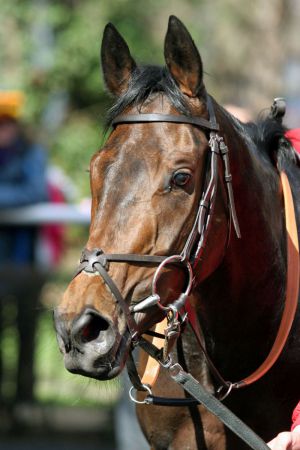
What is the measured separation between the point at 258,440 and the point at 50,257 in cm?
477

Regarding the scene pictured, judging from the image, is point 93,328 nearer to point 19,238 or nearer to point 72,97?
point 19,238

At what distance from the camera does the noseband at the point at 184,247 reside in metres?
3.12

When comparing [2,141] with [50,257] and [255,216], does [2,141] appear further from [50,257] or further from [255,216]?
[255,216]

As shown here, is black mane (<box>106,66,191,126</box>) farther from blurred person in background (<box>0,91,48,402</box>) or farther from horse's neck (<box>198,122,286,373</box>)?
blurred person in background (<box>0,91,48,402</box>)

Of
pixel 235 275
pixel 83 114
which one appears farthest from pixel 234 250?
pixel 83 114

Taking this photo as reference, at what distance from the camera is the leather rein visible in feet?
10.3

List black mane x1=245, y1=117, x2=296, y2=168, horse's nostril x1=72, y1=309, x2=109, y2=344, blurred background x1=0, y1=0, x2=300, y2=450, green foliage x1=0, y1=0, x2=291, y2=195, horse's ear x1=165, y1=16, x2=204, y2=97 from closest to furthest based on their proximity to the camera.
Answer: horse's nostril x1=72, y1=309, x2=109, y2=344, horse's ear x1=165, y1=16, x2=204, y2=97, black mane x1=245, y1=117, x2=296, y2=168, blurred background x1=0, y1=0, x2=300, y2=450, green foliage x1=0, y1=0, x2=291, y2=195

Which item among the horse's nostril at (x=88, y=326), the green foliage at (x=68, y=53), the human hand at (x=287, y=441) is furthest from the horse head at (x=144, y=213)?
the green foliage at (x=68, y=53)

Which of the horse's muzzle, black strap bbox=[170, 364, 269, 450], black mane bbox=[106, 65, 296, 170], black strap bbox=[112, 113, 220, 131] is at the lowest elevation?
black strap bbox=[170, 364, 269, 450]

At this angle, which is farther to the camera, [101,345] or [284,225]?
[284,225]

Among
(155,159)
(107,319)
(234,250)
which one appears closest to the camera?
(107,319)

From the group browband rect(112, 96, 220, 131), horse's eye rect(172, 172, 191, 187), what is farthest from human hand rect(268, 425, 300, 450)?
browband rect(112, 96, 220, 131)

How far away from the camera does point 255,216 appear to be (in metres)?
3.65

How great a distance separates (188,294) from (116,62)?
0.96 metres
